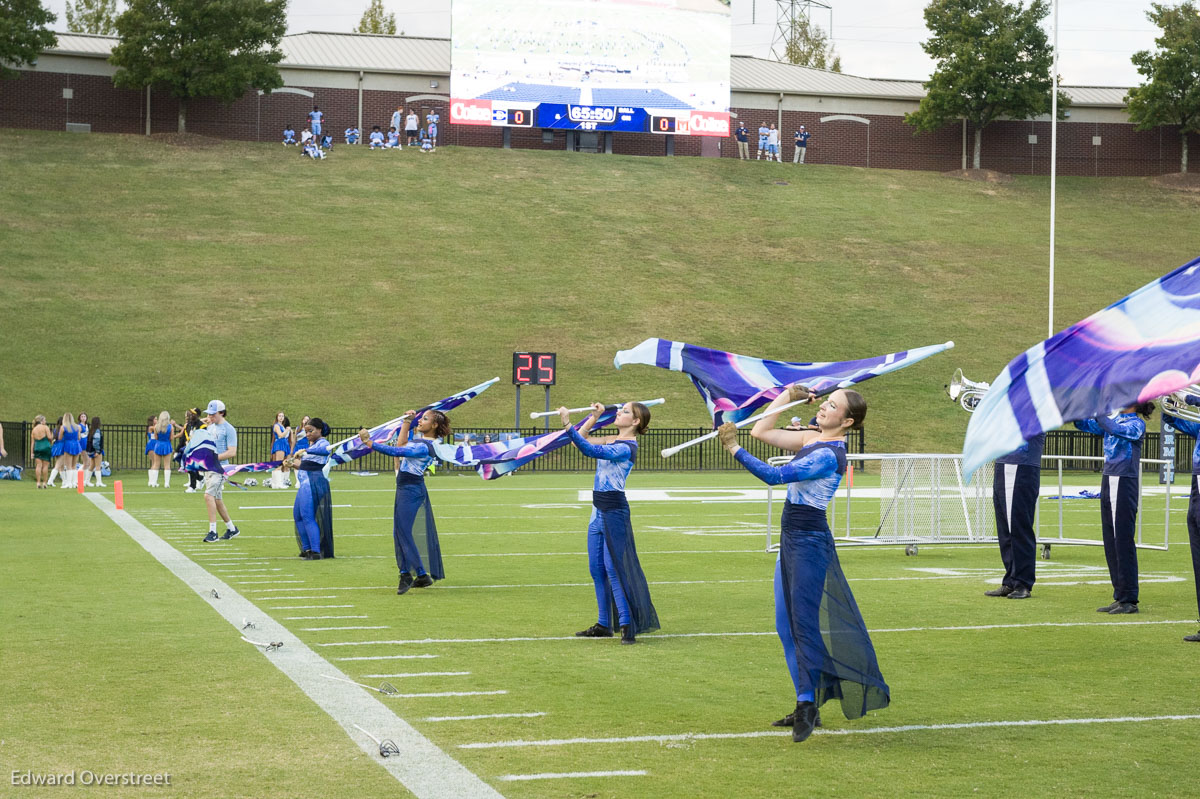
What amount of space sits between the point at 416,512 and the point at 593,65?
148 ft

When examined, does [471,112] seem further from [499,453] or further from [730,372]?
[730,372]

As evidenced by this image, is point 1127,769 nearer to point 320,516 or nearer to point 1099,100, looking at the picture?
point 320,516

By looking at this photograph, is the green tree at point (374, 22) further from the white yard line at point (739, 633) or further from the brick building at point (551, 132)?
the white yard line at point (739, 633)

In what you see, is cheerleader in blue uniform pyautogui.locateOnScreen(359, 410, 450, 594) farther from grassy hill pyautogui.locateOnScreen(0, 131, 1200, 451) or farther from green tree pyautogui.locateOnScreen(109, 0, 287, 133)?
green tree pyautogui.locateOnScreen(109, 0, 287, 133)

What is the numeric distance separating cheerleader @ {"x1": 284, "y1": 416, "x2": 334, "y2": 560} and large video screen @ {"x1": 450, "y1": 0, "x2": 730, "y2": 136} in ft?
133

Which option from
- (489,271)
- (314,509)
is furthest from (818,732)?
(489,271)

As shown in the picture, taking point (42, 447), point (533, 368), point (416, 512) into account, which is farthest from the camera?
point (533, 368)

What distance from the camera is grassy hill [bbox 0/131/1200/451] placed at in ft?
124

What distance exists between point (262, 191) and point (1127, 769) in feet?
157

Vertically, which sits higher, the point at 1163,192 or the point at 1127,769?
the point at 1163,192

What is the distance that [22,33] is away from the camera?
175 feet

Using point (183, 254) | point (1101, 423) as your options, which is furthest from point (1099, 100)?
point (1101, 423)

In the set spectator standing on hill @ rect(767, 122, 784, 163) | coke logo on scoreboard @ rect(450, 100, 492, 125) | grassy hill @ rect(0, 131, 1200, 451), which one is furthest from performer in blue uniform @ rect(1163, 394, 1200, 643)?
spectator standing on hill @ rect(767, 122, 784, 163)

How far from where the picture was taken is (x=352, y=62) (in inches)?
2388
